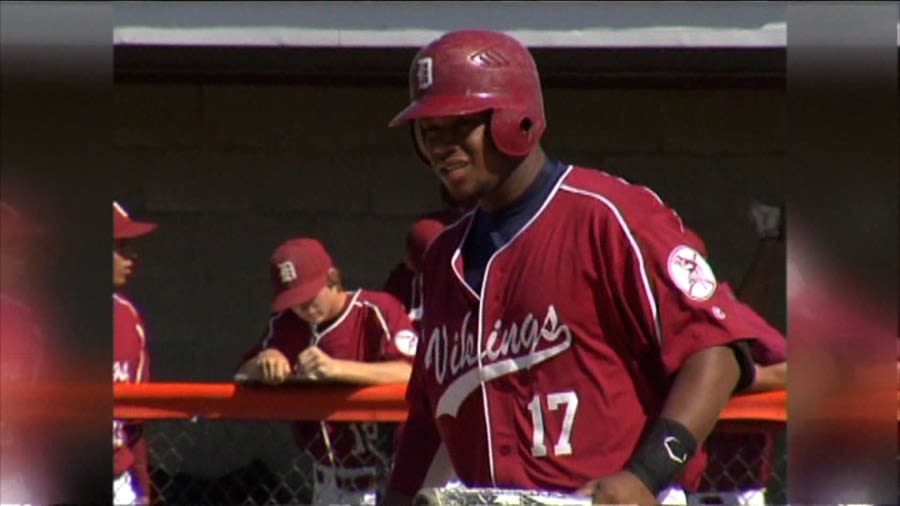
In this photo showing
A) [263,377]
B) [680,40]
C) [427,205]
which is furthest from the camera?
[427,205]

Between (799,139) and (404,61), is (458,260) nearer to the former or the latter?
(799,139)

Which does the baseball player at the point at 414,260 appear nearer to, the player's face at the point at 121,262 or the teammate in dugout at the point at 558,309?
the player's face at the point at 121,262

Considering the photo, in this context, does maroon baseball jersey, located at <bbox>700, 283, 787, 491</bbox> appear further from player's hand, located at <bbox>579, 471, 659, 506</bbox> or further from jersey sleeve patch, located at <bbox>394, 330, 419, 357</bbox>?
player's hand, located at <bbox>579, 471, 659, 506</bbox>

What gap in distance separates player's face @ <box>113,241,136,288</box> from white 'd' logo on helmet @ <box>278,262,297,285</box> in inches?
20.2

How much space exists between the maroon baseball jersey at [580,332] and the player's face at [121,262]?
2.96 m

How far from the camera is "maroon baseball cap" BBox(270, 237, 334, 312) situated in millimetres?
5969

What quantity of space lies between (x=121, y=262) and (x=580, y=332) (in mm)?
3264

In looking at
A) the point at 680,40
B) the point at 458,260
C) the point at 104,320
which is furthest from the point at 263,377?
the point at 680,40

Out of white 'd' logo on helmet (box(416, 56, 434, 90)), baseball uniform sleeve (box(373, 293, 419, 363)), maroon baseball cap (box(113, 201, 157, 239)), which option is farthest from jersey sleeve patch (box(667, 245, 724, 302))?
maroon baseball cap (box(113, 201, 157, 239))

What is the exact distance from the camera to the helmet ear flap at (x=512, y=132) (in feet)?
10.2

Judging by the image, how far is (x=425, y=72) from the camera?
10.4 feet

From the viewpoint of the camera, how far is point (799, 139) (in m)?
6.32

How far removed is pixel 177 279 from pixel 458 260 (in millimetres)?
4583

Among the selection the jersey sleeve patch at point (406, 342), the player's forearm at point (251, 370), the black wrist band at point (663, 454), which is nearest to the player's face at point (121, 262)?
the player's forearm at point (251, 370)
